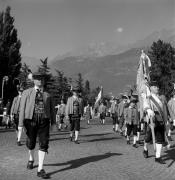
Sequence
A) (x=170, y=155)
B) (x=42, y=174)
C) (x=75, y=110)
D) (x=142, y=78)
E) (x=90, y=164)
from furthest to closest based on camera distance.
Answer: (x=75, y=110) < (x=170, y=155) < (x=142, y=78) < (x=90, y=164) < (x=42, y=174)

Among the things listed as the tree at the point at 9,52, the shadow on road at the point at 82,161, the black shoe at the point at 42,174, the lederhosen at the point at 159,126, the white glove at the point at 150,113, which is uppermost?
the tree at the point at 9,52

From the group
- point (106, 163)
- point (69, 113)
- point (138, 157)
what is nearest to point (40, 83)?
point (106, 163)

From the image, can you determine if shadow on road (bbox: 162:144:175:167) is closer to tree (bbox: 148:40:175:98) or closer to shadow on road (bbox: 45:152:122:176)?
shadow on road (bbox: 45:152:122:176)

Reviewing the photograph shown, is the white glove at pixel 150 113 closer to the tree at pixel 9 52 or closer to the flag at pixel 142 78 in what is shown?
the flag at pixel 142 78

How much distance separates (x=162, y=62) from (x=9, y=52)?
2478 centimetres

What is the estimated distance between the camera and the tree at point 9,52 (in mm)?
45469

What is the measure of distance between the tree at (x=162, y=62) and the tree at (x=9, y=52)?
21.0 meters

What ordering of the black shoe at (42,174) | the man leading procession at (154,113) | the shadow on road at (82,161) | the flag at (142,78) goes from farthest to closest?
the flag at (142,78)
the man leading procession at (154,113)
the shadow on road at (82,161)
the black shoe at (42,174)

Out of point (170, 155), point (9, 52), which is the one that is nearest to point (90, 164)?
point (170, 155)

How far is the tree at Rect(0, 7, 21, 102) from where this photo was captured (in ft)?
149

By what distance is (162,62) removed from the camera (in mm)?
60219

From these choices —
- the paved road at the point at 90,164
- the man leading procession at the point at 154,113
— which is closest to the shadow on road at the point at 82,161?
the paved road at the point at 90,164

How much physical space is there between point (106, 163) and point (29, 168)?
6.24ft

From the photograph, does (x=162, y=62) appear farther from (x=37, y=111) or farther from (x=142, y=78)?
(x=37, y=111)
